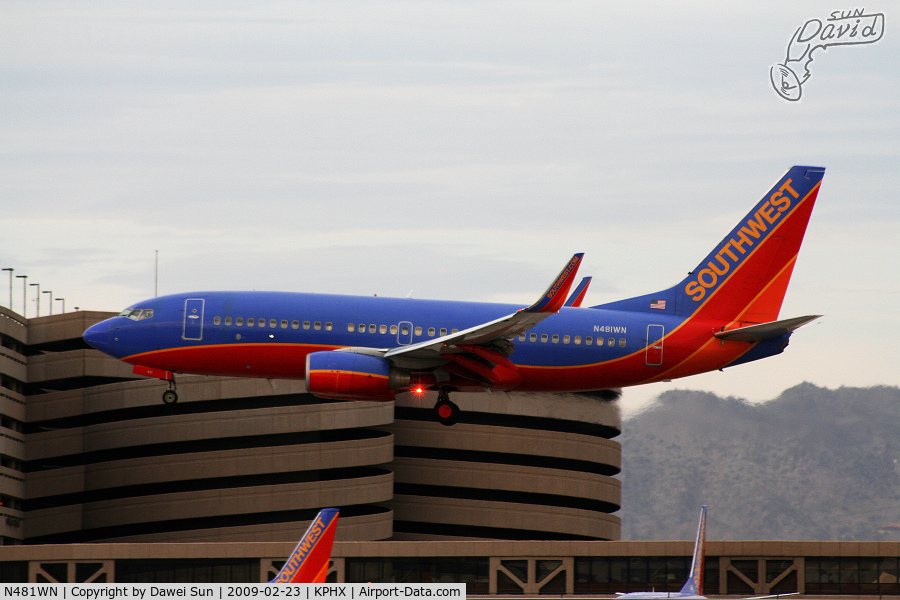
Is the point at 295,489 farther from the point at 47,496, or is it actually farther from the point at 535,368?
the point at 535,368

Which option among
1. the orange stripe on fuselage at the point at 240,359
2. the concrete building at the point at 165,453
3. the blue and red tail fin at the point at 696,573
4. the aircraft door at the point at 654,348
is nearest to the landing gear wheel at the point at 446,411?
the orange stripe on fuselage at the point at 240,359

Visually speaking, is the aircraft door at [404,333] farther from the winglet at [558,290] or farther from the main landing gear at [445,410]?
the winglet at [558,290]

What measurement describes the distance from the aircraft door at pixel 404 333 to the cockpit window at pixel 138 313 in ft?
31.9

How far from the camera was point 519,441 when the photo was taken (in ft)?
357

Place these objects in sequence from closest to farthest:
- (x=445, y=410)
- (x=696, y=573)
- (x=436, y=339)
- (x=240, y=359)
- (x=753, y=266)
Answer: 1. (x=436, y=339)
2. (x=240, y=359)
3. (x=445, y=410)
4. (x=753, y=266)
5. (x=696, y=573)

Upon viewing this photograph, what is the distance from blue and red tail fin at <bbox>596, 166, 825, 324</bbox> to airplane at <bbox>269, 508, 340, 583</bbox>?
47.0 ft

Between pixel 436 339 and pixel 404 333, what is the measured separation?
2.06m

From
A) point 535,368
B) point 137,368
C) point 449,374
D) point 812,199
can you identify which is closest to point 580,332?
point 535,368

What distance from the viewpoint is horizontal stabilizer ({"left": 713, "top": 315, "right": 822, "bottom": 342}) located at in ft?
148

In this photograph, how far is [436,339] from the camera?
4453 cm
